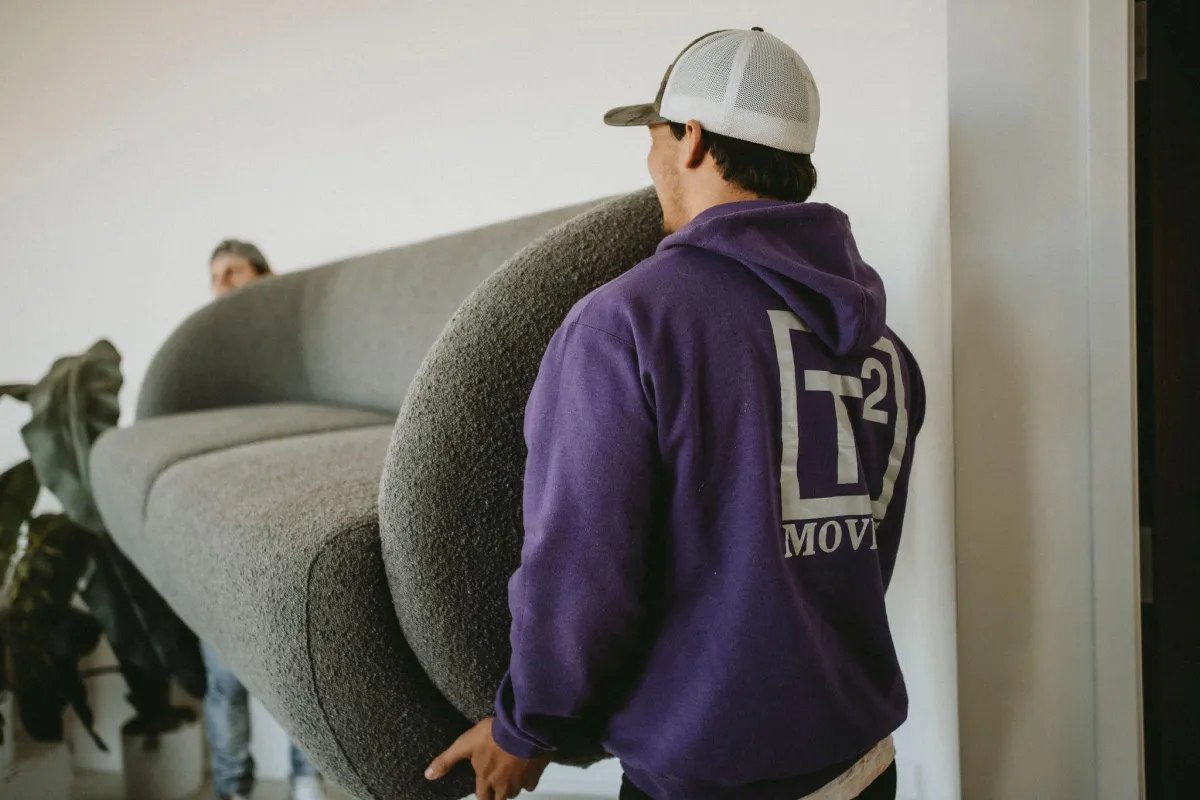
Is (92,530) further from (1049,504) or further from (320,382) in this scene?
(1049,504)

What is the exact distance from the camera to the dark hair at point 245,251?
2.21 metres

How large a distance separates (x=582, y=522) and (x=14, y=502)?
1.75m

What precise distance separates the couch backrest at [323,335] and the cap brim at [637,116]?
2.66 ft

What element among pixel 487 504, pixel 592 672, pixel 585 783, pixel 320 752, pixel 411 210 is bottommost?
pixel 585 783

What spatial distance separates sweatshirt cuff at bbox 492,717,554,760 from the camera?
67cm

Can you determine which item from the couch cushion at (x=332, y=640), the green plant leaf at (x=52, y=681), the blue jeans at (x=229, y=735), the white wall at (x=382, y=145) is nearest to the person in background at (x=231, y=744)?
the blue jeans at (x=229, y=735)

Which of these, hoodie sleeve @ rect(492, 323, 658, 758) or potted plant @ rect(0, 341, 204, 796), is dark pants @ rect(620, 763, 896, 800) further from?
potted plant @ rect(0, 341, 204, 796)

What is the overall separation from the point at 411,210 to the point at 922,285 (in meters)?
1.27

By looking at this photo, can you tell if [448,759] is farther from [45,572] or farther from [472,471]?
→ [45,572]

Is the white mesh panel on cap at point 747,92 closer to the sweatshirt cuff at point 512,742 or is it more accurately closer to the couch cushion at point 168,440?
the sweatshirt cuff at point 512,742

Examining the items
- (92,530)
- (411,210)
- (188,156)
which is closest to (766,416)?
(411,210)

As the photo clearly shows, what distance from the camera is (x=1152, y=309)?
3.45 ft

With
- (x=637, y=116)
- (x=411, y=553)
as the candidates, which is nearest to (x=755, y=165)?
(x=637, y=116)

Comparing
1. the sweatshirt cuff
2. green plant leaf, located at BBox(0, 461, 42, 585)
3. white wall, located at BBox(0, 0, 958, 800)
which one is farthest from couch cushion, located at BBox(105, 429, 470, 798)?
green plant leaf, located at BBox(0, 461, 42, 585)
